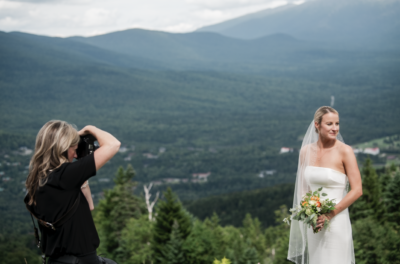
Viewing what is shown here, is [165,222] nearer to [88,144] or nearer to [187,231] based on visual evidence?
[187,231]

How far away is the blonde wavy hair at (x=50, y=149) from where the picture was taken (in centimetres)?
274

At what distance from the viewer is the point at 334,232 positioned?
3.92m

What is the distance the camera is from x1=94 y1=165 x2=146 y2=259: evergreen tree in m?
28.6

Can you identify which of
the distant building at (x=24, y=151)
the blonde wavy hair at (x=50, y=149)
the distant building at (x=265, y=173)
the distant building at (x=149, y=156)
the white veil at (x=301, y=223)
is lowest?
the distant building at (x=265, y=173)

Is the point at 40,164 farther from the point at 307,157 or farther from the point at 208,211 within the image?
the point at 208,211

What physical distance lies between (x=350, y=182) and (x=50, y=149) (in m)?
2.60

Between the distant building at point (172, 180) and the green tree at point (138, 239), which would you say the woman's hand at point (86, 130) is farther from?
the distant building at point (172, 180)

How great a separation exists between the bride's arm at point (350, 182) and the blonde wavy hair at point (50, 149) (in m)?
2.35

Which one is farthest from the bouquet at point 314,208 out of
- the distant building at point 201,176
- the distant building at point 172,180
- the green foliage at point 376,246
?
the distant building at point 201,176

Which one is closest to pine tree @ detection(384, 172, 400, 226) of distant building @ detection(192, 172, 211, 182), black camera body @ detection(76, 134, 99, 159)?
black camera body @ detection(76, 134, 99, 159)

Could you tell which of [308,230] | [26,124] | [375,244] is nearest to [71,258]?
[308,230]

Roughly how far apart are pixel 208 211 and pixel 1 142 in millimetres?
93685

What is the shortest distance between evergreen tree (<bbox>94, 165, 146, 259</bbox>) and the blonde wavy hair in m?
26.0

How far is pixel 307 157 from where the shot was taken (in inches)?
167
